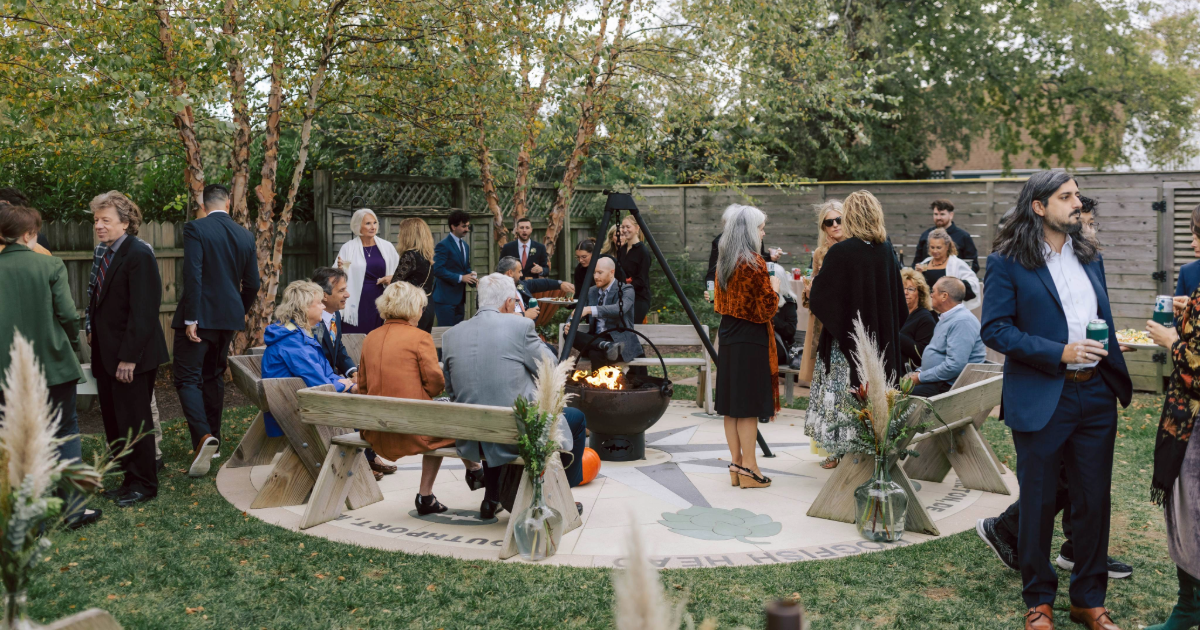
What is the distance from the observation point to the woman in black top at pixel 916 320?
6.95m

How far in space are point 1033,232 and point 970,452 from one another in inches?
98.9

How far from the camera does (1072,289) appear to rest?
150 inches

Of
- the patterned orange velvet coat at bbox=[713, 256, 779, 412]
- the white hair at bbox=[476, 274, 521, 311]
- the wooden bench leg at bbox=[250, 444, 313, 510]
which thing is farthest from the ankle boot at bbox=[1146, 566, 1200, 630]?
the wooden bench leg at bbox=[250, 444, 313, 510]

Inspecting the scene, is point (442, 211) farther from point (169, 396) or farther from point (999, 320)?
point (999, 320)

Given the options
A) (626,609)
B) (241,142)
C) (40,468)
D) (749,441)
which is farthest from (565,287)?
(626,609)

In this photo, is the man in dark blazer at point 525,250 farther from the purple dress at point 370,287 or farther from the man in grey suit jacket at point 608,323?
the man in grey suit jacket at point 608,323

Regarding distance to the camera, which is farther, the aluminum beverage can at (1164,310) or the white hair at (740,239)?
the white hair at (740,239)

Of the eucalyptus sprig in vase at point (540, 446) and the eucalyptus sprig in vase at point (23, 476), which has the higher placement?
the eucalyptus sprig in vase at point (23, 476)

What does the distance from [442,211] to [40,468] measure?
1014 centimetres

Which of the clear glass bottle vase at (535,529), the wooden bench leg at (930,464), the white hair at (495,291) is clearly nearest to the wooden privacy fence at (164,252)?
the white hair at (495,291)

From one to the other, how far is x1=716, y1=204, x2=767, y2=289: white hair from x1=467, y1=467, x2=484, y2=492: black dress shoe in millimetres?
1898

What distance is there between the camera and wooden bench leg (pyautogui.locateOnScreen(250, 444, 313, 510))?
5.49 m

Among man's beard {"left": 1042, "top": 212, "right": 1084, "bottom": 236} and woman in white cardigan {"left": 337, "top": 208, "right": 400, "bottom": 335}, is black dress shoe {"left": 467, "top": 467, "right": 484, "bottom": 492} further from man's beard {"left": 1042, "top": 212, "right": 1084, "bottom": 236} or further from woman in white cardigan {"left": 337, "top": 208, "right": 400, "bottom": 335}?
man's beard {"left": 1042, "top": 212, "right": 1084, "bottom": 236}

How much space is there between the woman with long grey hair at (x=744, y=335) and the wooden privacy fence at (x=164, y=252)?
513cm
